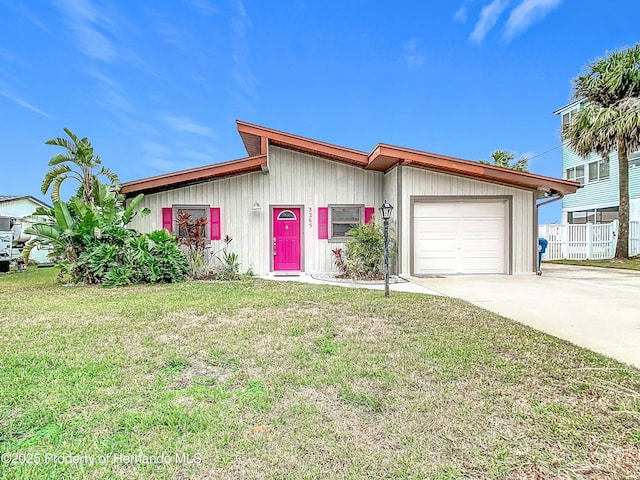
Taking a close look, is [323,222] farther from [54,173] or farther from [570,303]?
[54,173]

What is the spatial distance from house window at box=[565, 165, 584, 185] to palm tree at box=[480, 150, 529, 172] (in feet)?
7.76

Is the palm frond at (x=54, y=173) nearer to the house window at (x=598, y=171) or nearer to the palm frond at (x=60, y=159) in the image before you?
the palm frond at (x=60, y=159)

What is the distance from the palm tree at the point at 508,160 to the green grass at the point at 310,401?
795 inches

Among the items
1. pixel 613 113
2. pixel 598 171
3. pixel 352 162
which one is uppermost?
pixel 613 113

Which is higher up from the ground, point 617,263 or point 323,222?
point 323,222

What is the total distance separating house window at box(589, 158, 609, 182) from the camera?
19891 millimetres

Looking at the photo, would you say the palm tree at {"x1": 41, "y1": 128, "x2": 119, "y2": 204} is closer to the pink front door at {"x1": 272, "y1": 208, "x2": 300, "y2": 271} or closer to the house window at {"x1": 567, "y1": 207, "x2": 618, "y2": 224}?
the pink front door at {"x1": 272, "y1": 208, "x2": 300, "y2": 271}

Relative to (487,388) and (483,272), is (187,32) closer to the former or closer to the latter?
(483,272)

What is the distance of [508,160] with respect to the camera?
73.2 ft

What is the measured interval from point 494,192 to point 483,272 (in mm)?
2375

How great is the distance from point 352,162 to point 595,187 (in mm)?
17430

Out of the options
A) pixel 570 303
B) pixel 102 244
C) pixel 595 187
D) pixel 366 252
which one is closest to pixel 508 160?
pixel 595 187

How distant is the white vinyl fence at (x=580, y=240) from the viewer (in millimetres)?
16438

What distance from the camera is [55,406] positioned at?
103 inches
